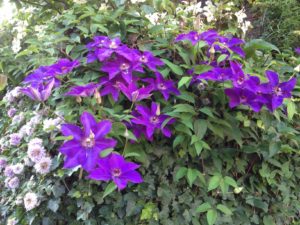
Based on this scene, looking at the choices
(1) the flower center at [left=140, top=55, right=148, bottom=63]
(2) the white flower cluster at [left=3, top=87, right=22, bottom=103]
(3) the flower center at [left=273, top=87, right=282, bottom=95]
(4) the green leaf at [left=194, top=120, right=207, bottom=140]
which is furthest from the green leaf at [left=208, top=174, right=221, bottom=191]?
(2) the white flower cluster at [left=3, top=87, right=22, bottom=103]

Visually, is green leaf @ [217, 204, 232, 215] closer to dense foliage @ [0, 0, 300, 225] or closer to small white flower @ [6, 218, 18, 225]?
dense foliage @ [0, 0, 300, 225]

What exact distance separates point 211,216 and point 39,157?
0.65m

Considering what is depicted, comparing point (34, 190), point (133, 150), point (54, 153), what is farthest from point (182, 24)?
point (34, 190)

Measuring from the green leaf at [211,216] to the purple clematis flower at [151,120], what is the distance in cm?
32

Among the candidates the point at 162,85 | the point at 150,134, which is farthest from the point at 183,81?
the point at 150,134

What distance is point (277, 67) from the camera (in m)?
1.79

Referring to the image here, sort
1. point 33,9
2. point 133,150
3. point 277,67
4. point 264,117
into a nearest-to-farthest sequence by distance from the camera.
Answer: point 133,150, point 264,117, point 277,67, point 33,9

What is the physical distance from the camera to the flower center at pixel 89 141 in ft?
3.97

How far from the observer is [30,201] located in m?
1.36

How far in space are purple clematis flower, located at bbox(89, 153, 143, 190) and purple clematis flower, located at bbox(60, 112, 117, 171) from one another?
0.04 metres

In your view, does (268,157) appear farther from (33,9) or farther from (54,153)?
(33,9)

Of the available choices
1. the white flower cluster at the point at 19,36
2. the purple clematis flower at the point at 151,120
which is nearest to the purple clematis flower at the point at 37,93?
the purple clematis flower at the point at 151,120

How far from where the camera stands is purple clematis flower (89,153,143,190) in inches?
48.5

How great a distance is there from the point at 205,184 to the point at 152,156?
226 mm
